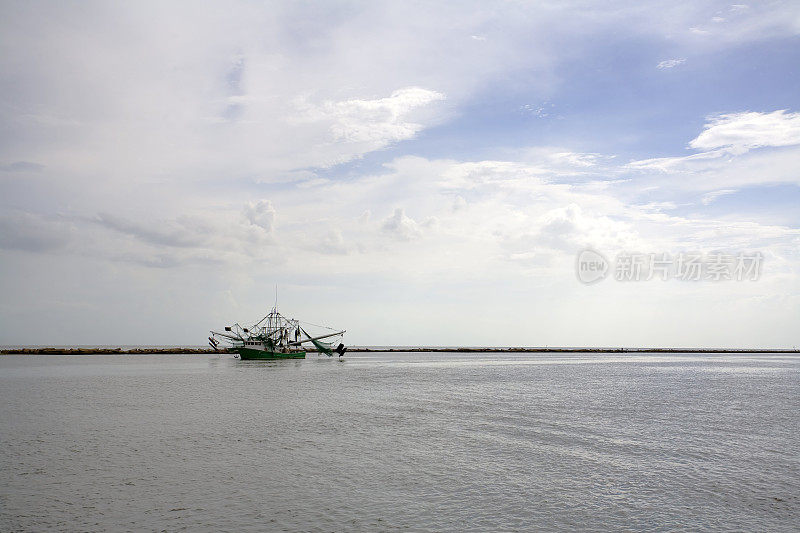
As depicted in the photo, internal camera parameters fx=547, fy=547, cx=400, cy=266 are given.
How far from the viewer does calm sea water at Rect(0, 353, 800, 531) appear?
49.2 feet

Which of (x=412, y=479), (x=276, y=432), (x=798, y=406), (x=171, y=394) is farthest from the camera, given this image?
(x=171, y=394)

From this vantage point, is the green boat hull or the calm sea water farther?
the green boat hull

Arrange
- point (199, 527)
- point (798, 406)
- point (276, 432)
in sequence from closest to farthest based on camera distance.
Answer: point (199, 527) → point (276, 432) → point (798, 406)

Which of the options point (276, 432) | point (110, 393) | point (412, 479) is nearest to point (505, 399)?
point (276, 432)

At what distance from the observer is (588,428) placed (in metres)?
29.5

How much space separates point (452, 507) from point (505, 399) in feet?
95.4

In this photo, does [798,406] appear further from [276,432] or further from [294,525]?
[294,525]

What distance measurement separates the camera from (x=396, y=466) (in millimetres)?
20594

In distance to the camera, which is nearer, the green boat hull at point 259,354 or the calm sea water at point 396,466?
the calm sea water at point 396,466

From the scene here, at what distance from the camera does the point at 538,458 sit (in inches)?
860

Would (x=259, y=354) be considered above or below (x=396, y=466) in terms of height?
above

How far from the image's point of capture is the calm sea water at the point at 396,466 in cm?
1501

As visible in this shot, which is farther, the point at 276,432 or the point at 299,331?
the point at 299,331

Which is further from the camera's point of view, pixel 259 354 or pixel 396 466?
pixel 259 354
